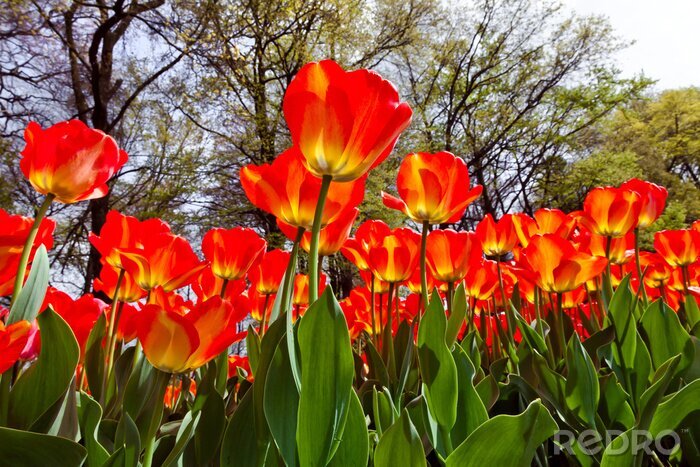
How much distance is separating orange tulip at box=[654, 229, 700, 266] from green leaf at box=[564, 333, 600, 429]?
668 millimetres

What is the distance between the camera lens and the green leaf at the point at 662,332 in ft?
2.35

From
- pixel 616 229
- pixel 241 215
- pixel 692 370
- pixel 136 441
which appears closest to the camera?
pixel 136 441

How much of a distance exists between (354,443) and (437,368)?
0.49 feet

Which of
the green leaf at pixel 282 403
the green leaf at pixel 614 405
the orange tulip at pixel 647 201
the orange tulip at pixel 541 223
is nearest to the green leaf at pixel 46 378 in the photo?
the green leaf at pixel 282 403

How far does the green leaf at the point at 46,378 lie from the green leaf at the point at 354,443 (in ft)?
0.93

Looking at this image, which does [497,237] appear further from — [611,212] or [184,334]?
[184,334]

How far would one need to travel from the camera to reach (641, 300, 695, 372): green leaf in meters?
0.72

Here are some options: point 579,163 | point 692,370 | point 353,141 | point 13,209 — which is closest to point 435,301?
point 353,141

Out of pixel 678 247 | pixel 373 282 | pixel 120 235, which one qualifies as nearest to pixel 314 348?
pixel 120 235

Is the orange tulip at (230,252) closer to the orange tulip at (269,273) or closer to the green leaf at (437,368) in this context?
the orange tulip at (269,273)

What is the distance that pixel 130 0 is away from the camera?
7145mm

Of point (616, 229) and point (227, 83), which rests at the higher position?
point (227, 83)

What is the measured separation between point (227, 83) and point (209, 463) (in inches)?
320

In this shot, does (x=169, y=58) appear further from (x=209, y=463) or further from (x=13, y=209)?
(x=209, y=463)
